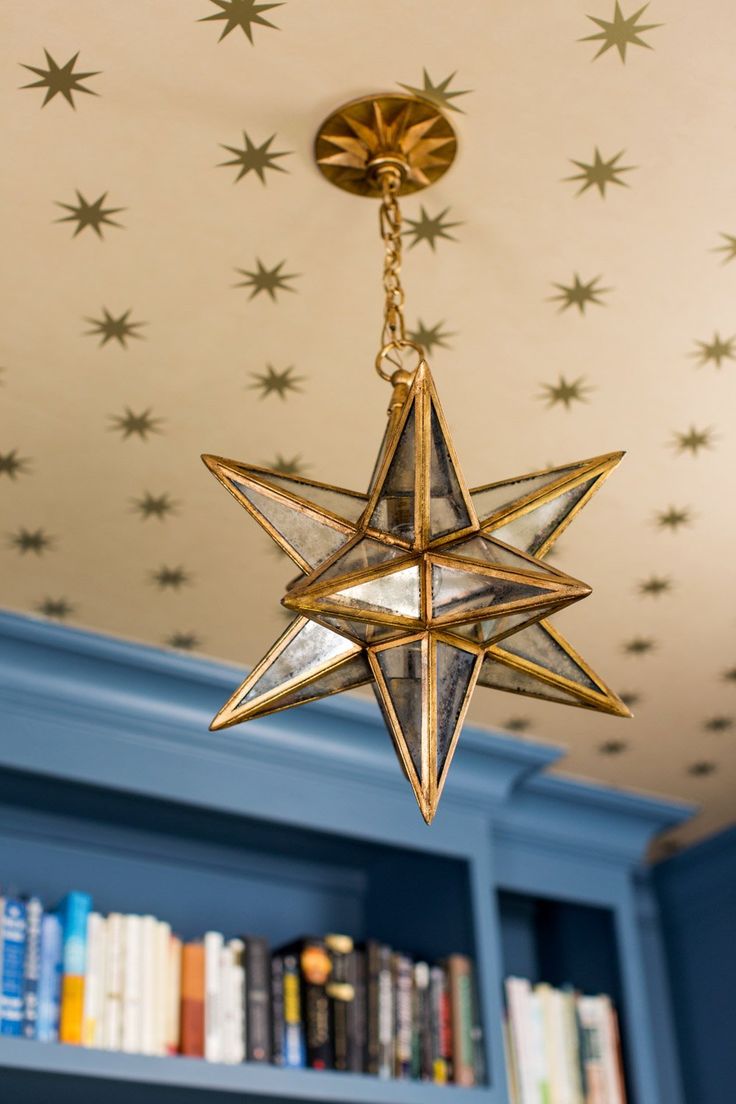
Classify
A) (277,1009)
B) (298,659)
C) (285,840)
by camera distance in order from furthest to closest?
(285,840), (277,1009), (298,659)

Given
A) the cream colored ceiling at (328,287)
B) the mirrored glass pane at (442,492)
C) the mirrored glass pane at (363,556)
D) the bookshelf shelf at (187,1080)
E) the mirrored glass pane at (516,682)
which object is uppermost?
the cream colored ceiling at (328,287)

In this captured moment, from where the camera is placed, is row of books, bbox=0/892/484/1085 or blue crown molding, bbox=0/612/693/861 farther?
blue crown molding, bbox=0/612/693/861

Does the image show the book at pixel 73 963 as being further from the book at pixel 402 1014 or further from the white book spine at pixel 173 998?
the book at pixel 402 1014

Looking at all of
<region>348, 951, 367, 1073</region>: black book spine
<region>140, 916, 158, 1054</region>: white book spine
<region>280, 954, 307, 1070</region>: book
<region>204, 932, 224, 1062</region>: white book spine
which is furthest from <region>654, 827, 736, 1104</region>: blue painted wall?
<region>140, 916, 158, 1054</region>: white book spine

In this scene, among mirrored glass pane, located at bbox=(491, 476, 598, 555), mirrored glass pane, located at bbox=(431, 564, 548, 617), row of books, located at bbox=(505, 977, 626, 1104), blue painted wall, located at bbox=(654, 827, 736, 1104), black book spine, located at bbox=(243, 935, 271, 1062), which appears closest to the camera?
mirrored glass pane, located at bbox=(431, 564, 548, 617)

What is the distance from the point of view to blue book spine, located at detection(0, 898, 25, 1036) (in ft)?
6.54

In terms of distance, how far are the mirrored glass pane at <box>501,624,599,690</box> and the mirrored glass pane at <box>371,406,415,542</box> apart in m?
0.17

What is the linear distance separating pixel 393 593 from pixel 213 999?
134 cm

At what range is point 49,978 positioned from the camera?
2.07m

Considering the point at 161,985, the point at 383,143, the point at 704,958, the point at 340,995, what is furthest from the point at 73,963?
the point at 704,958

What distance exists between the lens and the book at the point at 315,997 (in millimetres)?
2240

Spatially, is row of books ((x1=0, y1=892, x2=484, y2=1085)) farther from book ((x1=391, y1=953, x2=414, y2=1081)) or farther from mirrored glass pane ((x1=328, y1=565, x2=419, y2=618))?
mirrored glass pane ((x1=328, y1=565, x2=419, y2=618))

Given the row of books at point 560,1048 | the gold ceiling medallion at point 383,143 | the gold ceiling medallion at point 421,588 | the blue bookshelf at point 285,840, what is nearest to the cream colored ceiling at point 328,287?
the gold ceiling medallion at point 383,143

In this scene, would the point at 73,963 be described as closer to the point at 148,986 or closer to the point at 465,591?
the point at 148,986
